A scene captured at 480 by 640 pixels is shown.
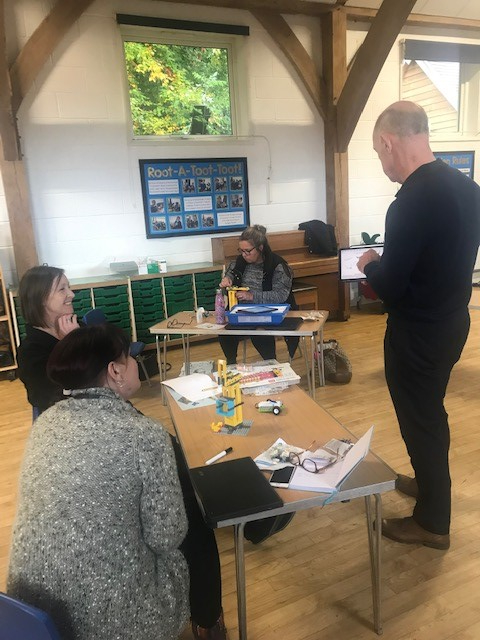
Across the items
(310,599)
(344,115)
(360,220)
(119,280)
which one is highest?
(344,115)

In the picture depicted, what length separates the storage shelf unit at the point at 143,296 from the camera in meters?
4.57

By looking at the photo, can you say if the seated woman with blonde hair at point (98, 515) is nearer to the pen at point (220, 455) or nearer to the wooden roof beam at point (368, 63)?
the pen at point (220, 455)

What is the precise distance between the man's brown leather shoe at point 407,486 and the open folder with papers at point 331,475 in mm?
1028

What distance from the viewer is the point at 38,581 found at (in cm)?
104

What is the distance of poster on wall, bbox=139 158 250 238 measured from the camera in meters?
5.22

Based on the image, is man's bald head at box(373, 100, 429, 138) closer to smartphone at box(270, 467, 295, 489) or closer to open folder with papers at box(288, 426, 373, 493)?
open folder with papers at box(288, 426, 373, 493)

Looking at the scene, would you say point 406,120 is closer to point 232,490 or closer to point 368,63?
point 232,490

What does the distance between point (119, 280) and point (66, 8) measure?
2541mm

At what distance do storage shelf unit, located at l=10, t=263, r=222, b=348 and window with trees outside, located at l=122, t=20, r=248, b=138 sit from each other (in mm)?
1614

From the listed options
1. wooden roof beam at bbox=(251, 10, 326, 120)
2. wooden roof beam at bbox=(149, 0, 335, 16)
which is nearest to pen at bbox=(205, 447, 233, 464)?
wooden roof beam at bbox=(149, 0, 335, 16)

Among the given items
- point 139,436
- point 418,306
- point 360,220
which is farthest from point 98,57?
point 139,436

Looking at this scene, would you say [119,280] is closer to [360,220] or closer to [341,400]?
[341,400]

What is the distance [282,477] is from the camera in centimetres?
151

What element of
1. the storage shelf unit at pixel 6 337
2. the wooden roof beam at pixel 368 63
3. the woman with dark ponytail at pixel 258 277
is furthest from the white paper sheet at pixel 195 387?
the wooden roof beam at pixel 368 63
